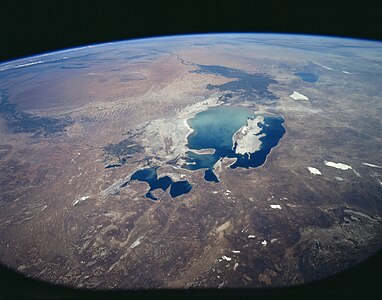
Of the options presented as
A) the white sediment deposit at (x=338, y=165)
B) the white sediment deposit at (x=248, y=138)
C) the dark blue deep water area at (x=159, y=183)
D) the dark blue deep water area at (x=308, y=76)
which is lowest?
the dark blue deep water area at (x=159, y=183)

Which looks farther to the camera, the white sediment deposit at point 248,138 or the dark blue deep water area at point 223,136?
the white sediment deposit at point 248,138

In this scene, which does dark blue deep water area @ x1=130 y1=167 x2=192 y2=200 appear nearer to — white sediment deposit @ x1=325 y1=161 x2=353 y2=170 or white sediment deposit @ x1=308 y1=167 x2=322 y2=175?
white sediment deposit @ x1=308 y1=167 x2=322 y2=175

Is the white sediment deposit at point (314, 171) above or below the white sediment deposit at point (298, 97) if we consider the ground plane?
below

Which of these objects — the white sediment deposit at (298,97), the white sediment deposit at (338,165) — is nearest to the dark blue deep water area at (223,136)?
the white sediment deposit at (338,165)

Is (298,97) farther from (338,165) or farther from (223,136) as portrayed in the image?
(338,165)

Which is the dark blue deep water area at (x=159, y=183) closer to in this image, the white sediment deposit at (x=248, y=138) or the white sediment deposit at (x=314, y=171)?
the white sediment deposit at (x=248, y=138)

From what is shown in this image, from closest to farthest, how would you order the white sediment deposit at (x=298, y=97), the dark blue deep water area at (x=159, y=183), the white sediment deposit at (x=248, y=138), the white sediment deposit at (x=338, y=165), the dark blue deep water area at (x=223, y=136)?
1. the dark blue deep water area at (x=159, y=183)
2. the white sediment deposit at (x=338, y=165)
3. the dark blue deep water area at (x=223, y=136)
4. the white sediment deposit at (x=248, y=138)
5. the white sediment deposit at (x=298, y=97)

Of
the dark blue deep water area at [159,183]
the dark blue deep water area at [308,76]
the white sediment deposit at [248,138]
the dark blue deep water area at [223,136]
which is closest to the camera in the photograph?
the dark blue deep water area at [159,183]

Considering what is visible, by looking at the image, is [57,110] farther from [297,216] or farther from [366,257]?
[366,257]

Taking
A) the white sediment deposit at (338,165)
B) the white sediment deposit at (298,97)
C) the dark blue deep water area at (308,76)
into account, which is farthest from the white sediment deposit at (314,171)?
the dark blue deep water area at (308,76)
